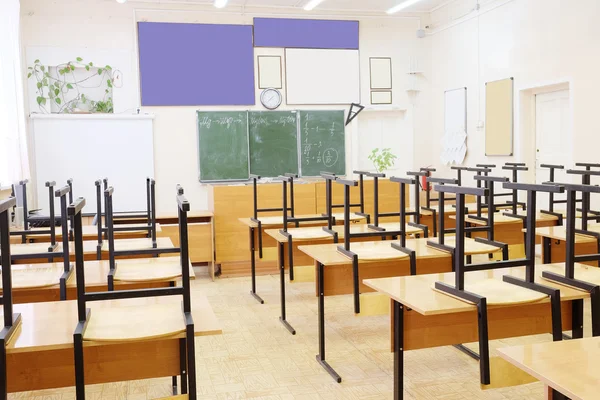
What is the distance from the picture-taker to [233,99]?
8.33m

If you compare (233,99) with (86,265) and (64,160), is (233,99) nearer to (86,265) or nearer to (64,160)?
(64,160)

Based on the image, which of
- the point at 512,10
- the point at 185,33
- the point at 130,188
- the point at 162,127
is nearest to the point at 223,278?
the point at 130,188

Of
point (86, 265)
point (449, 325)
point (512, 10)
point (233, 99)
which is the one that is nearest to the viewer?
point (449, 325)

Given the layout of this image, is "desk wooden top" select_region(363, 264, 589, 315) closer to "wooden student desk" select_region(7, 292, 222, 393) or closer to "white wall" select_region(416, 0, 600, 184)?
"wooden student desk" select_region(7, 292, 222, 393)

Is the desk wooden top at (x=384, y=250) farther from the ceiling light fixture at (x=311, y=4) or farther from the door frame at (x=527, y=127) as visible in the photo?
the ceiling light fixture at (x=311, y=4)

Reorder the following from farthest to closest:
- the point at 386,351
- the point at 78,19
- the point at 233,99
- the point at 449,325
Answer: the point at 233,99, the point at 78,19, the point at 386,351, the point at 449,325

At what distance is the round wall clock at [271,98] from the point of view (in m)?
8.44

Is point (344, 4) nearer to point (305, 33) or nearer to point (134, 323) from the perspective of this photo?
point (305, 33)

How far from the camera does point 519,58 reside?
23.5 ft

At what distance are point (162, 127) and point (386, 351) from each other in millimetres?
5118

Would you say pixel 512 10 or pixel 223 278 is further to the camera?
pixel 512 10

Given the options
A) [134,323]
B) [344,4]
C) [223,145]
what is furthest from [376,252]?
[344,4]

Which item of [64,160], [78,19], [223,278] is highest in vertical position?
[78,19]

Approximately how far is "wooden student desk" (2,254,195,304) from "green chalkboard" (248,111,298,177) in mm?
5132
